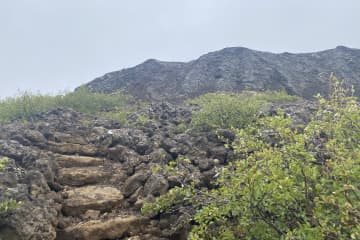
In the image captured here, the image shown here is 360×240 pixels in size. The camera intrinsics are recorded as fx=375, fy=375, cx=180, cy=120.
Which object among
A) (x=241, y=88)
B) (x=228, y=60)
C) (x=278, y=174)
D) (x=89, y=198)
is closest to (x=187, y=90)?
(x=241, y=88)

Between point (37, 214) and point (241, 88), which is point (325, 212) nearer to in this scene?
point (37, 214)

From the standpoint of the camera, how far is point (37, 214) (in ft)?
26.5

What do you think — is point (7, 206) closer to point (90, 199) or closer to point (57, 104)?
point (90, 199)

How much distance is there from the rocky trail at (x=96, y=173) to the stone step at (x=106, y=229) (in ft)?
0.07

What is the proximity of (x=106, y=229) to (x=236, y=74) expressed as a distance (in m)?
26.9

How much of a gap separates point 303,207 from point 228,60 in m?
31.5

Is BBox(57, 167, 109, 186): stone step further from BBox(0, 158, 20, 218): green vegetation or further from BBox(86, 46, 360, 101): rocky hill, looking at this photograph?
BBox(86, 46, 360, 101): rocky hill

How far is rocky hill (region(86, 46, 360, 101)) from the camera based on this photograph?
31.4 m

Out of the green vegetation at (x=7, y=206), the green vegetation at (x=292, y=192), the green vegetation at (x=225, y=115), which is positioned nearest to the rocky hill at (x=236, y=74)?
the green vegetation at (x=225, y=115)

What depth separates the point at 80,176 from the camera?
36.4 ft

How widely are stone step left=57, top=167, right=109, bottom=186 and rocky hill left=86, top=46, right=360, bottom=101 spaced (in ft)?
57.5

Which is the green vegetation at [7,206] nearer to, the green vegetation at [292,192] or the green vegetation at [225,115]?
the green vegetation at [292,192]

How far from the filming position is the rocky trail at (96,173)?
8.47 m

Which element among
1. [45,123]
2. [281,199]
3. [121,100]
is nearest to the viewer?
[281,199]
